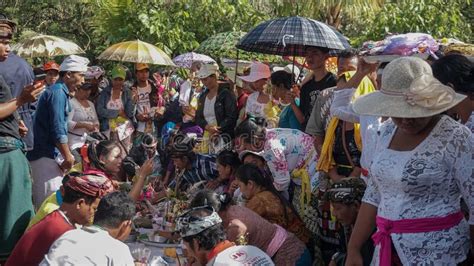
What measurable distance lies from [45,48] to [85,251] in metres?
9.25

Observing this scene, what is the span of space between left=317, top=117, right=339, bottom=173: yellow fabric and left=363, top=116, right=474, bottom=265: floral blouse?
1896 millimetres

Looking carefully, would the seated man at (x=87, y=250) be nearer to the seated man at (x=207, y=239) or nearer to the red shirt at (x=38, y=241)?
the red shirt at (x=38, y=241)

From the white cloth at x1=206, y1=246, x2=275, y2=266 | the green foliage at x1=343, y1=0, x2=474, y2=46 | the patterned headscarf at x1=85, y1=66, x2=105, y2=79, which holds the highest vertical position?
the white cloth at x1=206, y1=246, x2=275, y2=266

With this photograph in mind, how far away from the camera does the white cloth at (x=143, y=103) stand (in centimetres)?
977

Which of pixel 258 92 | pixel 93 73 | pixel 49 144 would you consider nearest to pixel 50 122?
pixel 49 144

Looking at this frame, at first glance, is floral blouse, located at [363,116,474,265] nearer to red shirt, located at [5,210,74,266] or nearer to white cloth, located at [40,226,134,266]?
white cloth, located at [40,226,134,266]

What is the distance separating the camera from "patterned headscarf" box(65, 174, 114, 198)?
4242 mm

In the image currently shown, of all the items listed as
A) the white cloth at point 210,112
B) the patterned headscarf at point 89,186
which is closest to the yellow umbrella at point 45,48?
the white cloth at point 210,112

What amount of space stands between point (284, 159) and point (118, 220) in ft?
8.46

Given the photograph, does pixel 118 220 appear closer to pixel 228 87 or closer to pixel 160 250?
pixel 160 250

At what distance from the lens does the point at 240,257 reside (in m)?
4.28

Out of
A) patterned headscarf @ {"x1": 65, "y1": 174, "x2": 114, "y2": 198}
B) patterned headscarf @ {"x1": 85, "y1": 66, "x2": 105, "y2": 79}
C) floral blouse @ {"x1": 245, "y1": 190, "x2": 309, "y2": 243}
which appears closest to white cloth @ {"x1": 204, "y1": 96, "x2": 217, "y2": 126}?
patterned headscarf @ {"x1": 85, "y1": 66, "x2": 105, "y2": 79}

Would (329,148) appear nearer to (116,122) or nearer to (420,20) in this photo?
(116,122)

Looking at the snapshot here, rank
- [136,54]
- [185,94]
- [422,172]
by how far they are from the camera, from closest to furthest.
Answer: [422,172] → [136,54] → [185,94]
